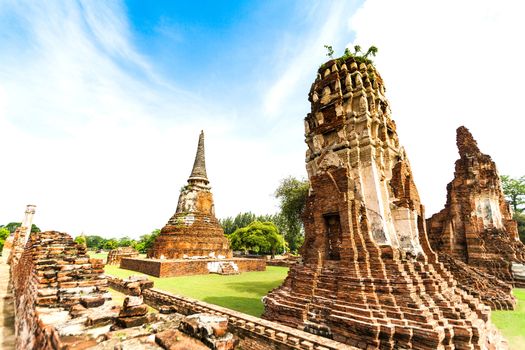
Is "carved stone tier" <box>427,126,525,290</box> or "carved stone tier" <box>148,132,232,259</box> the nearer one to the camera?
"carved stone tier" <box>427,126,525,290</box>

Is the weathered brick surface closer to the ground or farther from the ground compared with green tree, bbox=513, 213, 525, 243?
closer to the ground

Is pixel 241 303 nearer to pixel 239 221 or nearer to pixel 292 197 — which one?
pixel 292 197

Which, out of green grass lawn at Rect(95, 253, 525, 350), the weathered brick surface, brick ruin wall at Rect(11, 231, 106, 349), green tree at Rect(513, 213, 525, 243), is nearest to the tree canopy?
the weathered brick surface

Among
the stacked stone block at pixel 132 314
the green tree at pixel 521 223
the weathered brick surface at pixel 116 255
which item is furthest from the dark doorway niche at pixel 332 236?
the green tree at pixel 521 223

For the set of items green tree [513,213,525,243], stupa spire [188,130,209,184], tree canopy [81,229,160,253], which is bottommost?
tree canopy [81,229,160,253]

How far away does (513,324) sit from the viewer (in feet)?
25.9

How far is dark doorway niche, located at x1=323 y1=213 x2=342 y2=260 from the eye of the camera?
7.03m

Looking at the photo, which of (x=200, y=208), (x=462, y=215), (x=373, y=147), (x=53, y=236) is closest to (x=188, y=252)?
(x=200, y=208)

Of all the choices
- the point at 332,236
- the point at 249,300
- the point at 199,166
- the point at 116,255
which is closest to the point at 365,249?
the point at 332,236

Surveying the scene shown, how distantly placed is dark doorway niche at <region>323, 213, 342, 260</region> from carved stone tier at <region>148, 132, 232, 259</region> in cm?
1482

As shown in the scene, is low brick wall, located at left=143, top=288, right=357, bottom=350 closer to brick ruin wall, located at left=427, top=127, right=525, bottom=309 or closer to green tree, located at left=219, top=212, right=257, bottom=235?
brick ruin wall, located at left=427, top=127, right=525, bottom=309

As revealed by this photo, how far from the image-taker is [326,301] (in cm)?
591

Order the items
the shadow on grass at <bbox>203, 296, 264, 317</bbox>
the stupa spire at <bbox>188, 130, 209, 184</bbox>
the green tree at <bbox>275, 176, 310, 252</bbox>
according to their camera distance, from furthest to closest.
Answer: the stupa spire at <bbox>188, 130, 209, 184</bbox>, the green tree at <bbox>275, 176, 310, 252</bbox>, the shadow on grass at <bbox>203, 296, 264, 317</bbox>

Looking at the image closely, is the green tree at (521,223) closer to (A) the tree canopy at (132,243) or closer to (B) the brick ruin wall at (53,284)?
(B) the brick ruin wall at (53,284)
